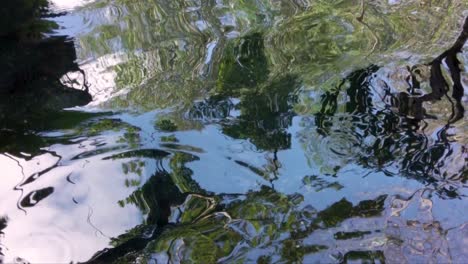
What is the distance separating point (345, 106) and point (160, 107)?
2.80ft

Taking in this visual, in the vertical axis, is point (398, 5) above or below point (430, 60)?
above

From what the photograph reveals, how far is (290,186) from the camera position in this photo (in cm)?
183

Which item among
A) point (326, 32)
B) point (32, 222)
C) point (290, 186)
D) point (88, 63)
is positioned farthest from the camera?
point (326, 32)

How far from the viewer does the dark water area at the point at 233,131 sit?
5.41ft

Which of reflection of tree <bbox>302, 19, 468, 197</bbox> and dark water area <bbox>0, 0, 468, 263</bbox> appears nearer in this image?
dark water area <bbox>0, 0, 468, 263</bbox>

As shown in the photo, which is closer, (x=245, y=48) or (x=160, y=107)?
(x=160, y=107)

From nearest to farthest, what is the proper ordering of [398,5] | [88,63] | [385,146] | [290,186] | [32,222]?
[32,222], [290,186], [385,146], [88,63], [398,5]

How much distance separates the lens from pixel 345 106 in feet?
7.14

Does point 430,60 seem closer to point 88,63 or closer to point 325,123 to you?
point 325,123

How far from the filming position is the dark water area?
64.9 inches

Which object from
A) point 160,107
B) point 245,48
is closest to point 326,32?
point 245,48

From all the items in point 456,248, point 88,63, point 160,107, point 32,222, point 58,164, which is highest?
point 88,63

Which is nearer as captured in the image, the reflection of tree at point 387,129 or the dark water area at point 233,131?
the dark water area at point 233,131

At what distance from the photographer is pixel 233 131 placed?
209 centimetres
